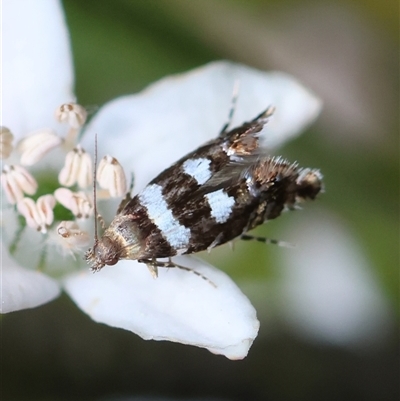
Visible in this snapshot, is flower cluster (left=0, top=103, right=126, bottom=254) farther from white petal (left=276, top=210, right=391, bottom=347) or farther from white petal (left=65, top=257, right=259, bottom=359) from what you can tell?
white petal (left=276, top=210, right=391, bottom=347)

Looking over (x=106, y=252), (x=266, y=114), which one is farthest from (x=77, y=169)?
(x=266, y=114)

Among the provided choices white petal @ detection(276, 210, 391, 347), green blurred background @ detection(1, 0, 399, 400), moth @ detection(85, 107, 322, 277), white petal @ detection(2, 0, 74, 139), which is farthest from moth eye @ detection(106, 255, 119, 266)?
white petal @ detection(276, 210, 391, 347)

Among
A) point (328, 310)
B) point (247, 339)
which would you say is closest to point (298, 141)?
point (328, 310)

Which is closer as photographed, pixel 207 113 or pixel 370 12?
pixel 207 113

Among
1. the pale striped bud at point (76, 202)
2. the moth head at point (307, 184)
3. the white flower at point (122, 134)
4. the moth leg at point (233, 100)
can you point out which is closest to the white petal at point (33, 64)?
the white flower at point (122, 134)

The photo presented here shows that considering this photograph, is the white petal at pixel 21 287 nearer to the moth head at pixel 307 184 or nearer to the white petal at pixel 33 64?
the white petal at pixel 33 64

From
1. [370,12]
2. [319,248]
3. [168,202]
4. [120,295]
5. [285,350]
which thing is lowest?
[285,350]

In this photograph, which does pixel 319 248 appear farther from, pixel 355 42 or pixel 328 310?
pixel 355 42

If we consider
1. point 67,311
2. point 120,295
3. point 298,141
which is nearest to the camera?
point 120,295

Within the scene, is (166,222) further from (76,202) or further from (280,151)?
(280,151)
